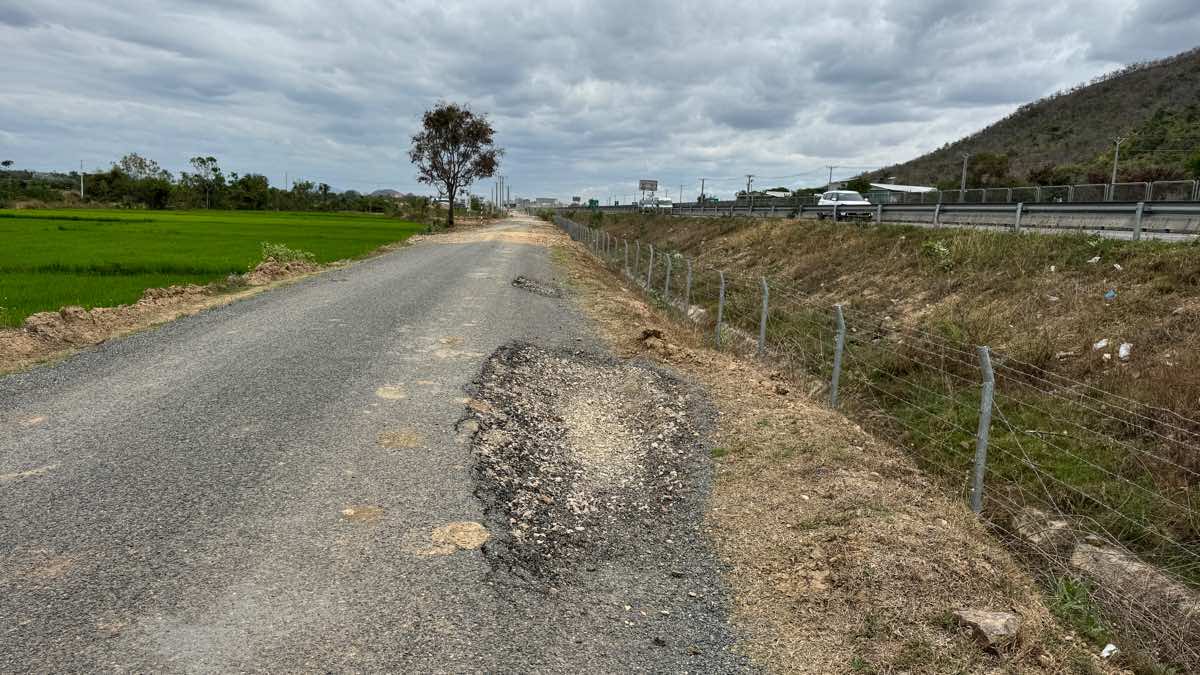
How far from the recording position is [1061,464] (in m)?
7.68

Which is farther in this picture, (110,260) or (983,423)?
(110,260)

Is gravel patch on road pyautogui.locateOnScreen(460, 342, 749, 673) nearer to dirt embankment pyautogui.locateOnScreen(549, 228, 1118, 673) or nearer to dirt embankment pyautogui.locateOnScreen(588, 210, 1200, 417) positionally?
dirt embankment pyautogui.locateOnScreen(549, 228, 1118, 673)

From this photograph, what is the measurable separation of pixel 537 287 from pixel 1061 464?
12269 mm

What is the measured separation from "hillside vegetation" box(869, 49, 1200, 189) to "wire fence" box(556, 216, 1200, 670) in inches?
1539

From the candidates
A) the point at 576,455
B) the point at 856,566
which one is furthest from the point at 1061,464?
the point at 576,455

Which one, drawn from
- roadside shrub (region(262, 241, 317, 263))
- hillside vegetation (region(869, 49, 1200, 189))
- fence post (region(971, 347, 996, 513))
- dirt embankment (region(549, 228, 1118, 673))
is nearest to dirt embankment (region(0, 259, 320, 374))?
roadside shrub (region(262, 241, 317, 263))

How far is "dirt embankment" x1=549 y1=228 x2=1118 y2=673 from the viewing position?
376 centimetres

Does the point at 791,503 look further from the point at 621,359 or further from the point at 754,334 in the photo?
the point at 754,334

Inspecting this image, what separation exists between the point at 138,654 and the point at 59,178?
517 ft

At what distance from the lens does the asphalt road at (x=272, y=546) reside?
3.50m

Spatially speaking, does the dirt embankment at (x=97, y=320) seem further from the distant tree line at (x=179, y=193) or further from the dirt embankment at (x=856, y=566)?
the distant tree line at (x=179, y=193)

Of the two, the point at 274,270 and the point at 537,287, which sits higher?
the point at 274,270

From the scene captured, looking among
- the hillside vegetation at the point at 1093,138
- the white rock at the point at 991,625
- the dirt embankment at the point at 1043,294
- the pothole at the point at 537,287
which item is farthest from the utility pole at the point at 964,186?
the white rock at the point at 991,625

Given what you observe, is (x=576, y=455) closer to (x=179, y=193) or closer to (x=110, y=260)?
(x=110, y=260)
